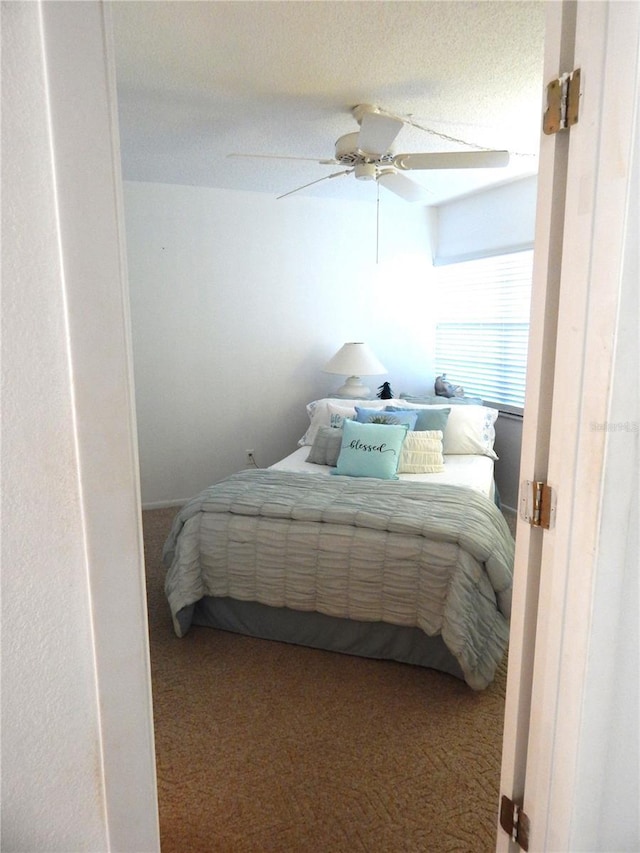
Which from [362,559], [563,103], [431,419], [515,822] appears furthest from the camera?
[431,419]

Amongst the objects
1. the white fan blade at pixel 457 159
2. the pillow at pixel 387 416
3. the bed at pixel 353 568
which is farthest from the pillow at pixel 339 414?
the white fan blade at pixel 457 159

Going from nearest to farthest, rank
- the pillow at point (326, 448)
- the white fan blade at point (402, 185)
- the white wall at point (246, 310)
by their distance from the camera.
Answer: the white fan blade at point (402, 185) < the pillow at point (326, 448) < the white wall at point (246, 310)

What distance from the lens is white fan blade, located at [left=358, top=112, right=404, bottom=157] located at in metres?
2.27

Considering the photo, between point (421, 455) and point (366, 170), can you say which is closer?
point (366, 170)

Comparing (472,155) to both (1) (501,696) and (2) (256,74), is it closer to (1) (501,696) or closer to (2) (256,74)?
(2) (256,74)

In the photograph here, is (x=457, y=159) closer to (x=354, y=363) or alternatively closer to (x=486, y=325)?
(x=354, y=363)

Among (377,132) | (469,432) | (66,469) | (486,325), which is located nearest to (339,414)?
(469,432)

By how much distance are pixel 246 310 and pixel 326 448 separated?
1.50 metres

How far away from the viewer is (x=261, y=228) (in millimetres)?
4551

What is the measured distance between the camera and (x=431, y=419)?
3.92 m

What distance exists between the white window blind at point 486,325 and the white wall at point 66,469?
3.52 meters

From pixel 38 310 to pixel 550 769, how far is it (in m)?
1.29

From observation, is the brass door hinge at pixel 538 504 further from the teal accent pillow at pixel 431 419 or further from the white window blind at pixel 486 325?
the white window blind at pixel 486 325

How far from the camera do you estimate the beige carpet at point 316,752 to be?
5.58 feet
